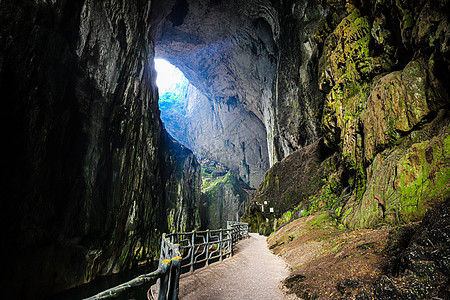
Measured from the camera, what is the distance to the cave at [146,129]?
5.37 metres

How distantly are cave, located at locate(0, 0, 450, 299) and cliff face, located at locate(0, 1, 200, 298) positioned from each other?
50mm

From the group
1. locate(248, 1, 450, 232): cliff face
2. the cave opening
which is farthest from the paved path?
the cave opening

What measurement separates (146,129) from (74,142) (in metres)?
6.69

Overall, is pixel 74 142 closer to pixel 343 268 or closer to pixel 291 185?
pixel 343 268

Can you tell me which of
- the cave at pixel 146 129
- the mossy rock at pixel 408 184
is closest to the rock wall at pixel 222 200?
the cave at pixel 146 129

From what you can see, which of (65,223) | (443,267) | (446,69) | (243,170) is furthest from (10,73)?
(243,170)

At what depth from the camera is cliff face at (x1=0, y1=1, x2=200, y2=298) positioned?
19.4 ft

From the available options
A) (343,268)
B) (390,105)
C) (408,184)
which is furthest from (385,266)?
(390,105)

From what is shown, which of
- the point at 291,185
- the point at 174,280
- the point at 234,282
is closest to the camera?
the point at 174,280

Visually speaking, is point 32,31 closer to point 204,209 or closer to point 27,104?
point 27,104

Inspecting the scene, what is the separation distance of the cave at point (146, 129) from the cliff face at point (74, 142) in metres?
0.05

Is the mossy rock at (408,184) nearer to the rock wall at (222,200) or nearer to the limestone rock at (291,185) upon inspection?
the limestone rock at (291,185)

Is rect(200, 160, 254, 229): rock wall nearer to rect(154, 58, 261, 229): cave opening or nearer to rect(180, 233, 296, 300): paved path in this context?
rect(154, 58, 261, 229): cave opening

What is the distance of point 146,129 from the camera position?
15.2m
